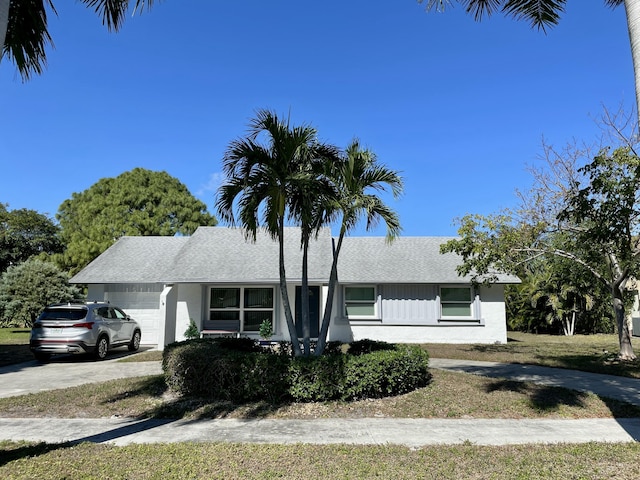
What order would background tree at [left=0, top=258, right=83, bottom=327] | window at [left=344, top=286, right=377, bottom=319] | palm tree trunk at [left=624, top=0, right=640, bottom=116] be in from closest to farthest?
palm tree trunk at [left=624, top=0, right=640, bottom=116]
window at [left=344, top=286, right=377, bottom=319]
background tree at [left=0, top=258, right=83, bottom=327]

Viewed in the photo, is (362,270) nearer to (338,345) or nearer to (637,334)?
(338,345)

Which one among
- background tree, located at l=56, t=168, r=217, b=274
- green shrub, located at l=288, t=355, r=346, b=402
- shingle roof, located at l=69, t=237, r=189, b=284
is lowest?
green shrub, located at l=288, t=355, r=346, b=402

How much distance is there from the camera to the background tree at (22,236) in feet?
97.5

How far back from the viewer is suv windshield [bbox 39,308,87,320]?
503 inches

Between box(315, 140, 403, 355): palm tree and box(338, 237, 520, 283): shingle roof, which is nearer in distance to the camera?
box(315, 140, 403, 355): palm tree

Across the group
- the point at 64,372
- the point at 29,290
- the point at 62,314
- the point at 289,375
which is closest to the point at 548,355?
the point at 289,375

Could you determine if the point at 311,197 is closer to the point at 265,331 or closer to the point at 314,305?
the point at 265,331

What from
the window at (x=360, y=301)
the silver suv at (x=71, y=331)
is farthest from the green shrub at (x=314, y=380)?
the window at (x=360, y=301)

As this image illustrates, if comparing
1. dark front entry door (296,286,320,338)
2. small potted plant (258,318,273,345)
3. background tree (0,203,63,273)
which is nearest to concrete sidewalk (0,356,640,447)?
small potted plant (258,318,273,345)

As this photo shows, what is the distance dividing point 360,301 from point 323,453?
13.2 meters

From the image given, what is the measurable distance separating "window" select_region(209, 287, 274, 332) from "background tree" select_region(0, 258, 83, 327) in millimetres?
10359

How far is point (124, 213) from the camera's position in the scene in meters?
31.3

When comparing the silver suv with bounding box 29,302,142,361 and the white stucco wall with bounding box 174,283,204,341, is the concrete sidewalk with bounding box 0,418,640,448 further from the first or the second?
the white stucco wall with bounding box 174,283,204,341

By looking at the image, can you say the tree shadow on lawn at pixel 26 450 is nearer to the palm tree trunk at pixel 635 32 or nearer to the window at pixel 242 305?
the palm tree trunk at pixel 635 32
